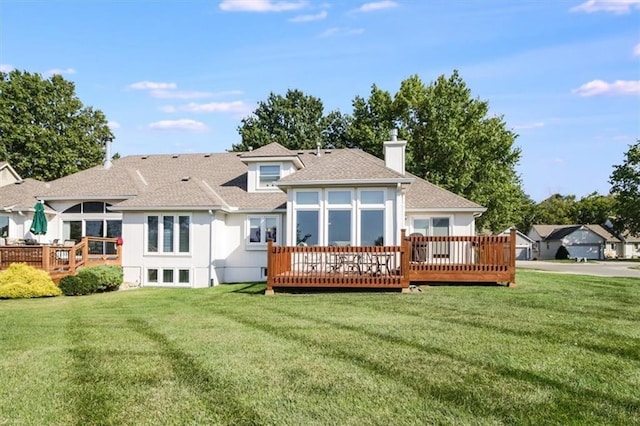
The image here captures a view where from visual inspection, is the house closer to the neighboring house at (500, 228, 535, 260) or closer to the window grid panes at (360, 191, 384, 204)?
the window grid panes at (360, 191, 384, 204)

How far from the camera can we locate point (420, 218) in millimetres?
19156

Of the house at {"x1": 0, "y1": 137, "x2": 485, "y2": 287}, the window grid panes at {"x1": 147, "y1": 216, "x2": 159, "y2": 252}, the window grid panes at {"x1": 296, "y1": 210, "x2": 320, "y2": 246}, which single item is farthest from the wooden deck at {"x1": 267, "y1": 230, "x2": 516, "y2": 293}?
the window grid panes at {"x1": 147, "y1": 216, "x2": 159, "y2": 252}

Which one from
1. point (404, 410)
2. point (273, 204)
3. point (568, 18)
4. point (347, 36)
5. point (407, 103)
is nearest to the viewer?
point (404, 410)

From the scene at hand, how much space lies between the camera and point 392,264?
45.3 ft

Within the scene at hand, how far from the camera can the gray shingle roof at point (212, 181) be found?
52.4 ft

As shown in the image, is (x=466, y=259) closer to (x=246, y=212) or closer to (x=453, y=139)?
(x=246, y=212)

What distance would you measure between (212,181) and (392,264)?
35.3 ft

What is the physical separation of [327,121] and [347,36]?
88.8 feet

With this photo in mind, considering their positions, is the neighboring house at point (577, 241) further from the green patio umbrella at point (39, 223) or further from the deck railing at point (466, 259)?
the green patio umbrella at point (39, 223)

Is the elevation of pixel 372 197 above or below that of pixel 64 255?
above

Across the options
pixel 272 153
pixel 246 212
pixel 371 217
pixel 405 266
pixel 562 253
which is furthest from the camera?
pixel 562 253

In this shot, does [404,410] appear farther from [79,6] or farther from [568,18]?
[79,6]

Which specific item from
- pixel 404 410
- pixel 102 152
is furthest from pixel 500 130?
pixel 404 410

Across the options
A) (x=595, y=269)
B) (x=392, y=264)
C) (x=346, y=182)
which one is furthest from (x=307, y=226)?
(x=595, y=269)
